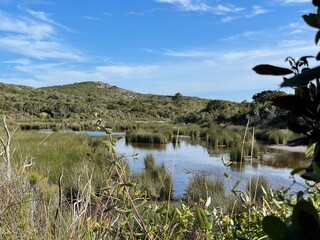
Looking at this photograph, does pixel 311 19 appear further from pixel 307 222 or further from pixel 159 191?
pixel 159 191

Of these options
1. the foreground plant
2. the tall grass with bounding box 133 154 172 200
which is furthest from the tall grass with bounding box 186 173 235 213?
the foreground plant

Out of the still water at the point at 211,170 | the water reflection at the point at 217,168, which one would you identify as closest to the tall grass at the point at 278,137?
the water reflection at the point at 217,168

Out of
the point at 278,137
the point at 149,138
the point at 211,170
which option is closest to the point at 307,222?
the point at 211,170

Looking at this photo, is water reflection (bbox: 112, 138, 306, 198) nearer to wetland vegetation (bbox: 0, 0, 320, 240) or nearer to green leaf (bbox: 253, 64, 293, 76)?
wetland vegetation (bbox: 0, 0, 320, 240)

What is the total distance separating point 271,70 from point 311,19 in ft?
0.25

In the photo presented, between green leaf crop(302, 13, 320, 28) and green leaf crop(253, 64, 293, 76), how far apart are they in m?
0.06

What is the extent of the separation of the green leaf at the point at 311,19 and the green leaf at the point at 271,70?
2.4 inches

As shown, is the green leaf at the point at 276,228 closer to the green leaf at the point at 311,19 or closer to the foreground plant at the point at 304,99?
the foreground plant at the point at 304,99

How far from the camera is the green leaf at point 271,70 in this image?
1.56ft

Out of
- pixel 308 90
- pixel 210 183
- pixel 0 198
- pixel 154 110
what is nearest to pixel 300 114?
pixel 308 90

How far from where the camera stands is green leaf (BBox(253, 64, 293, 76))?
18.7 inches

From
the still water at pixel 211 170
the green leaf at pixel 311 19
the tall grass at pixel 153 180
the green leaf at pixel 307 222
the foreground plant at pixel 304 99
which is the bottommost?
the still water at pixel 211 170

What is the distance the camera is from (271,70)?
1.57 ft

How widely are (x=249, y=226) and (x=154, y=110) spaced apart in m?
46.4
